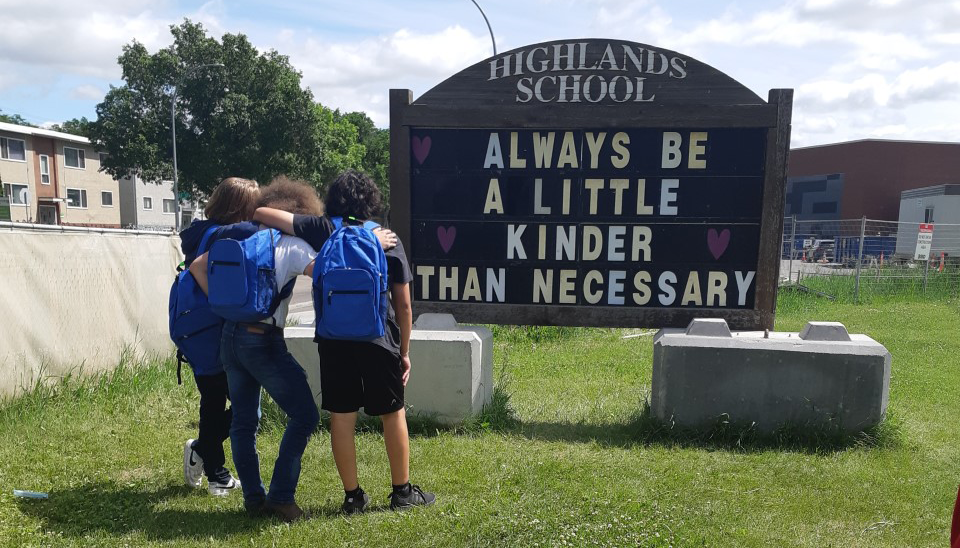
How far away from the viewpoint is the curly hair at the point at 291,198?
3625 millimetres

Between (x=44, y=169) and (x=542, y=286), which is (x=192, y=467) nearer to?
(x=542, y=286)

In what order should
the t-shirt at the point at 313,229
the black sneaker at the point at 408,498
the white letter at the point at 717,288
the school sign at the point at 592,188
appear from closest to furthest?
1. the t-shirt at the point at 313,229
2. the black sneaker at the point at 408,498
3. the school sign at the point at 592,188
4. the white letter at the point at 717,288

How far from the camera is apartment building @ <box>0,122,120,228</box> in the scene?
39438 mm

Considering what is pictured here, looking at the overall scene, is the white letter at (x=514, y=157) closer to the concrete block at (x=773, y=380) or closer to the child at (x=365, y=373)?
the concrete block at (x=773, y=380)

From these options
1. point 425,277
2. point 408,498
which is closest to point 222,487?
point 408,498

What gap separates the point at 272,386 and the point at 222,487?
967 mm

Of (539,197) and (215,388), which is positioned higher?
(539,197)

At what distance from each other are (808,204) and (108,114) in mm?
46035

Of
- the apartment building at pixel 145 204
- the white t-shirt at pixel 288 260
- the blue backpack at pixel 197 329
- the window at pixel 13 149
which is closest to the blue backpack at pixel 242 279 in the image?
the white t-shirt at pixel 288 260

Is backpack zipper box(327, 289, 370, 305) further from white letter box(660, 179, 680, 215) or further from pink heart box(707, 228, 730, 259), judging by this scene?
pink heart box(707, 228, 730, 259)

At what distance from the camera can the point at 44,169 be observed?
1662 inches

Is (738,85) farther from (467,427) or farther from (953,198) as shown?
(953,198)

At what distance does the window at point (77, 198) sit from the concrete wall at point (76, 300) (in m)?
43.3

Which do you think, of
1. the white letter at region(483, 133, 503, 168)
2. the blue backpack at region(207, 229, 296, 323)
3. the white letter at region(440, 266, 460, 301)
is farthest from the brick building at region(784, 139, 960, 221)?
the blue backpack at region(207, 229, 296, 323)
